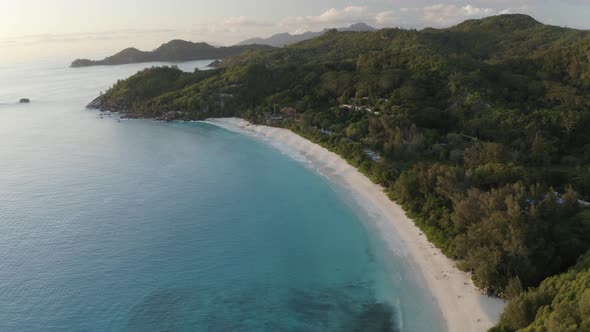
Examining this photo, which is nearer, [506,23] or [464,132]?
[464,132]

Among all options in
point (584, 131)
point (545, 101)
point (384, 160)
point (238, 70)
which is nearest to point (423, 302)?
point (384, 160)

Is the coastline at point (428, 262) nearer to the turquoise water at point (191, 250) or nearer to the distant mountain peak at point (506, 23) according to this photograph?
the turquoise water at point (191, 250)

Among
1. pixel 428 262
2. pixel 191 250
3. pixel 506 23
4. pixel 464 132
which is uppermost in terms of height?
pixel 506 23

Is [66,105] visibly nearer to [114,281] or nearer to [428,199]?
[114,281]

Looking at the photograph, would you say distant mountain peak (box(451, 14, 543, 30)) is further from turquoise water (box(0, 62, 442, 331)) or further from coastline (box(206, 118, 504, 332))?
turquoise water (box(0, 62, 442, 331))

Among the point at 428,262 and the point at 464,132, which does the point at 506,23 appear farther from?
the point at 428,262

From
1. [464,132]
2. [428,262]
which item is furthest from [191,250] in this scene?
[464,132]

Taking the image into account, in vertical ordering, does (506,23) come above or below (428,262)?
above
